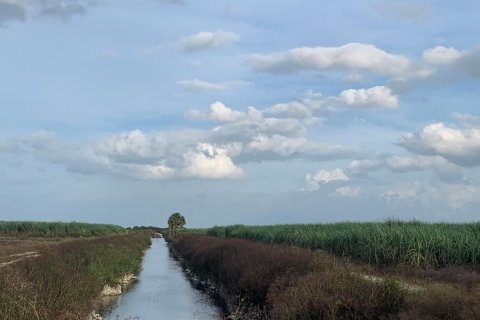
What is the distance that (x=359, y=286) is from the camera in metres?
14.0

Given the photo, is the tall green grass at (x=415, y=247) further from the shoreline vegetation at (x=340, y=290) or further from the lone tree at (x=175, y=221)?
the lone tree at (x=175, y=221)

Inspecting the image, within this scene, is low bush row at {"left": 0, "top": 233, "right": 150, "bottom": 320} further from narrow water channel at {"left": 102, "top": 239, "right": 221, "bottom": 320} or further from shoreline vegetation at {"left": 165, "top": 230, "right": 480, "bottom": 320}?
shoreline vegetation at {"left": 165, "top": 230, "right": 480, "bottom": 320}

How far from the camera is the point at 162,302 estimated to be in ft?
101

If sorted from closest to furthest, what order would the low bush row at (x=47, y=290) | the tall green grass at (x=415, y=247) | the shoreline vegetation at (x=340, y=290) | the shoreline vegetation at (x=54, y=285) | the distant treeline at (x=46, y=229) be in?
the shoreline vegetation at (x=340, y=290)
the low bush row at (x=47, y=290)
the shoreline vegetation at (x=54, y=285)
the tall green grass at (x=415, y=247)
the distant treeline at (x=46, y=229)

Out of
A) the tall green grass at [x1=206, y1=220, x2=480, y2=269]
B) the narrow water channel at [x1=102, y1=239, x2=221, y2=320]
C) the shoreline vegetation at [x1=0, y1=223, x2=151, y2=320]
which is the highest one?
the tall green grass at [x1=206, y1=220, x2=480, y2=269]

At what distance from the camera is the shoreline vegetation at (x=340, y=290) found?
444 inches

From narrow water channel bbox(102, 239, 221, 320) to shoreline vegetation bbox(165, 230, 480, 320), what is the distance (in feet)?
7.11

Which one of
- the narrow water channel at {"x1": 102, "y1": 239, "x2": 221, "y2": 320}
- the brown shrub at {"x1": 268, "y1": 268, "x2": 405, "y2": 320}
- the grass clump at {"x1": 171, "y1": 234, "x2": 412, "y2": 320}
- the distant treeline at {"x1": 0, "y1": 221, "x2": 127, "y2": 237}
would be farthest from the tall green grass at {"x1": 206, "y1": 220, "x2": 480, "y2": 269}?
the distant treeline at {"x1": 0, "y1": 221, "x2": 127, "y2": 237}

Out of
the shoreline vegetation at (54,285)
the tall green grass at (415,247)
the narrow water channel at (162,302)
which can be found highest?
the tall green grass at (415,247)

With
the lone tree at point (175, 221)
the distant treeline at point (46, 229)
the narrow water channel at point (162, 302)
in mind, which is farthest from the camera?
the lone tree at point (175, 221)

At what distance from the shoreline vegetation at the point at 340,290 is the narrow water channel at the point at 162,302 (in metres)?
2.17

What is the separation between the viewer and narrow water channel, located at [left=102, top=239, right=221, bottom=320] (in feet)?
85.1

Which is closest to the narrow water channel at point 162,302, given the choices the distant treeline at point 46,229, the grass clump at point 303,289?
the grass clump at point 303,289

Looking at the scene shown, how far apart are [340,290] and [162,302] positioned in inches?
728
